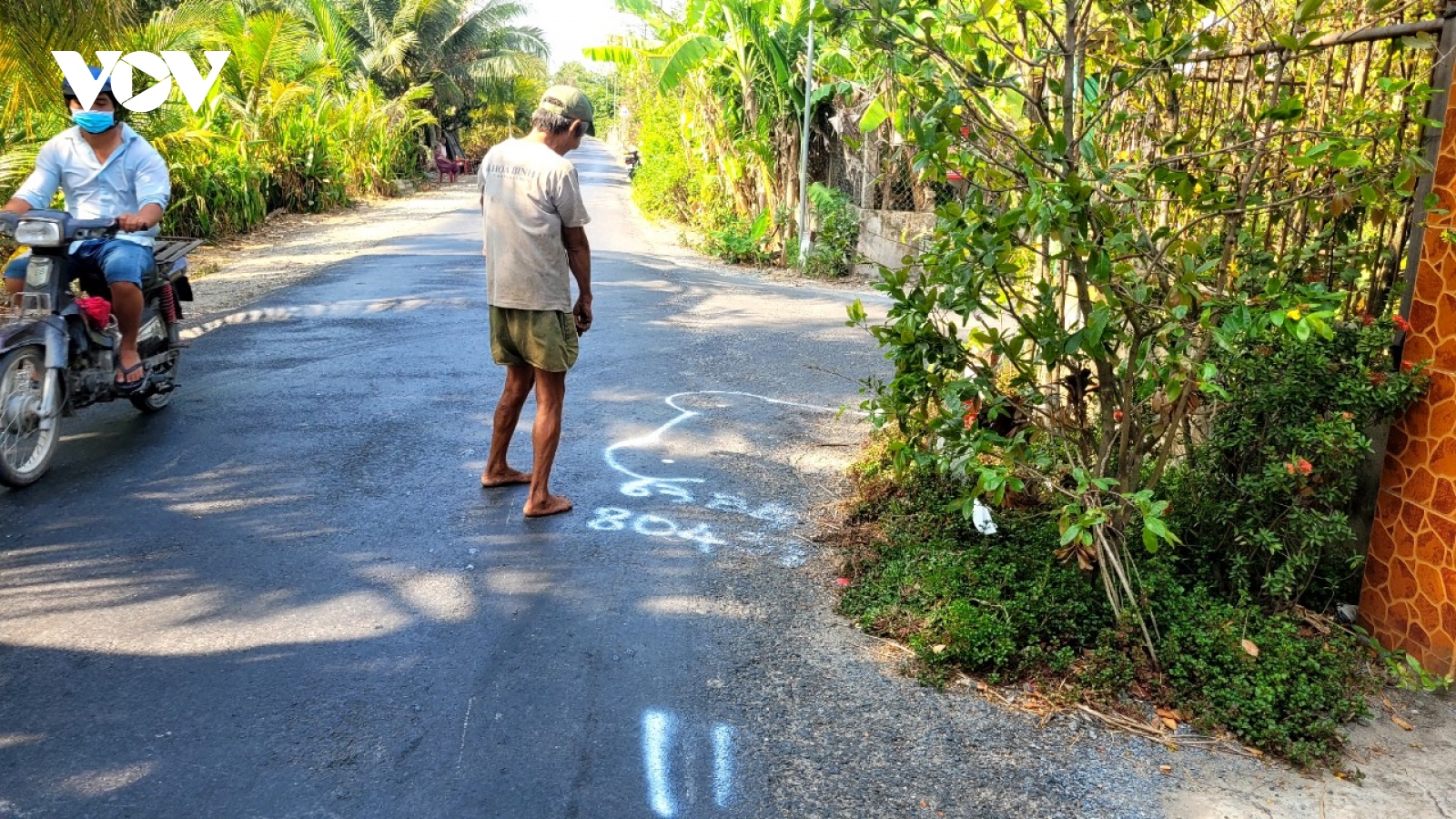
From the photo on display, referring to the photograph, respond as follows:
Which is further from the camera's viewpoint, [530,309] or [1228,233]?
[530,309]

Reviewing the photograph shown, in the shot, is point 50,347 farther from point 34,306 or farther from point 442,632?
point 442,632

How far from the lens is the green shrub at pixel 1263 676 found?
329cm

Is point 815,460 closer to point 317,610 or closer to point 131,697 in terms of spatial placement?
point 317,610

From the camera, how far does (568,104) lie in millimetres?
4902

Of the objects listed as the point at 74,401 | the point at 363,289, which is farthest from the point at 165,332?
the point at 363,289

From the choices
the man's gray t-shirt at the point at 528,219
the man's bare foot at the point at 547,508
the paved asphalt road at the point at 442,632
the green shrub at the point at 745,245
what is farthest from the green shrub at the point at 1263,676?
the green shrub at the point at 745,245

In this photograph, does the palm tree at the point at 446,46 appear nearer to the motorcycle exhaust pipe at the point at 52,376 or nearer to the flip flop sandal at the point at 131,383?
the flip flop sandal at the point at 131,383

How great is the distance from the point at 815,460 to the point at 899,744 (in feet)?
9.44

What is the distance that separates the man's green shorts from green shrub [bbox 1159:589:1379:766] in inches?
108

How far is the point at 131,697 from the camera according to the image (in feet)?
11.1

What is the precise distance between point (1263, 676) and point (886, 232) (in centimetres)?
1039

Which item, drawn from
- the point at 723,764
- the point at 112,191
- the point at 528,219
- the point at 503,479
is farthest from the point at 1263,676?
the point at 112,191

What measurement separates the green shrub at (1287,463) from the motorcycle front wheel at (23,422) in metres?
5.08

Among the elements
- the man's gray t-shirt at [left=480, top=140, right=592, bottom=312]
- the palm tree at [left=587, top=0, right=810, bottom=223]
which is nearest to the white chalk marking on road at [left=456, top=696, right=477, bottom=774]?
the man's gray t-shirt at [left=480, top=140, right=592, bottom=312]
